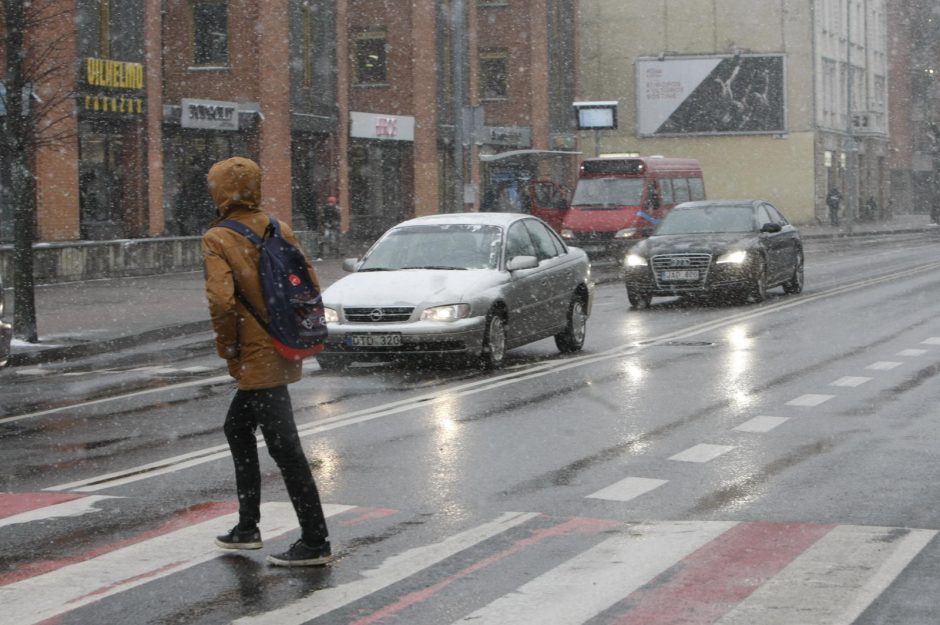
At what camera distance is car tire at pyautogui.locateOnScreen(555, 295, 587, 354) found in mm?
16656

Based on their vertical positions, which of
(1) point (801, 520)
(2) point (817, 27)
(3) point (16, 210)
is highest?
(2) point (817, 27)

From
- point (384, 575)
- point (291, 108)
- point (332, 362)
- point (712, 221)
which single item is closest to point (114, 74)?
point (291, 108)

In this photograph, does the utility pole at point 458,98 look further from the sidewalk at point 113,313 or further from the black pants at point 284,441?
the black pants at point 284,441

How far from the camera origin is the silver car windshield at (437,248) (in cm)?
1570

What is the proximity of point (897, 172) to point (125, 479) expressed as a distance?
284ft

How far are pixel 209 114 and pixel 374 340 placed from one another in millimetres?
23770

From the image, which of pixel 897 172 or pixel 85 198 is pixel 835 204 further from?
pixel 85 198

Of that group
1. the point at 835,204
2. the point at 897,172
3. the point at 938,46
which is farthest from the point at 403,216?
the point at 938,46

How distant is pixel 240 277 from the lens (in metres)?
6.84

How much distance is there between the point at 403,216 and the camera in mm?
48156

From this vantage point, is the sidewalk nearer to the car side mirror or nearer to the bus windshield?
the bus windshield

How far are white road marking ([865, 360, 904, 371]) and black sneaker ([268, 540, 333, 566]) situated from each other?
886 centimetres

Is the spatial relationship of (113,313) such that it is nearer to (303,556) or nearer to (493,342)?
(493,342)

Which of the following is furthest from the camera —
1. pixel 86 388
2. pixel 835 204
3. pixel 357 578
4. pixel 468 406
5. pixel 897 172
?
pixel 897 172
